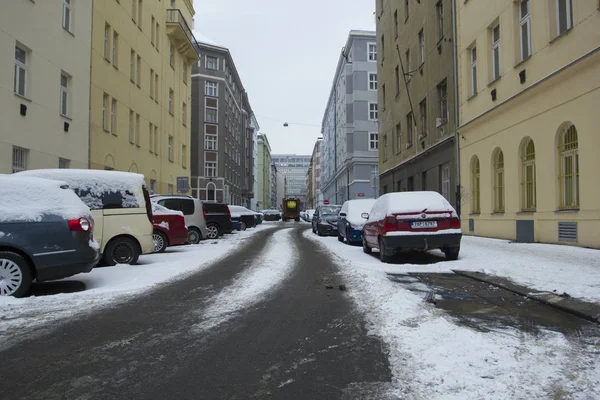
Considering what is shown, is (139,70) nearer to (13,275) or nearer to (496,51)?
(496,51)

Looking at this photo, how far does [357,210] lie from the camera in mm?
17062

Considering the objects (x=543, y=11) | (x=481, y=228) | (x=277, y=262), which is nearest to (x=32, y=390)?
(x=277, y=262)

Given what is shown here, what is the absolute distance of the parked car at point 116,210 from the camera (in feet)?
33.8

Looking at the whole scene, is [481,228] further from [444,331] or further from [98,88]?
[98,88]

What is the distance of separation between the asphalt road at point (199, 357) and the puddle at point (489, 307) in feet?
4.07

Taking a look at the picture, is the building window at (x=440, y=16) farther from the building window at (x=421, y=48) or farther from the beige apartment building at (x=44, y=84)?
the beige apartment building at (x=44, y=84)

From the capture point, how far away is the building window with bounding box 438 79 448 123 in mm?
21781

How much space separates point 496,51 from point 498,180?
449 cm

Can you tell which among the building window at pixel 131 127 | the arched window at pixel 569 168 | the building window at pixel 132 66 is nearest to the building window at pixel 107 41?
the building window at pixel 132 66

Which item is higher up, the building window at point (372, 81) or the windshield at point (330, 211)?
the building window at point (372, 81)

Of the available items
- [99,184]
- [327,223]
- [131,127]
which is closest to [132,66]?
[131,127]

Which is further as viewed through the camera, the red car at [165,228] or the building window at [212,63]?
the building window at [212,63]

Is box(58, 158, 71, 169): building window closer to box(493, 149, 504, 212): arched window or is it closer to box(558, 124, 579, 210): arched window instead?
box(493, 149, 504, 212): arched window

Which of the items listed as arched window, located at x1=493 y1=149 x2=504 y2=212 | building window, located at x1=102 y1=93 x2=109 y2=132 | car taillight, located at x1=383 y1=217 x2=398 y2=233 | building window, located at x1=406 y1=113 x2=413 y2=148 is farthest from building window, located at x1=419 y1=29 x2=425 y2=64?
car taillight, located at x1=383 y1=217 x2=398 y2=233
